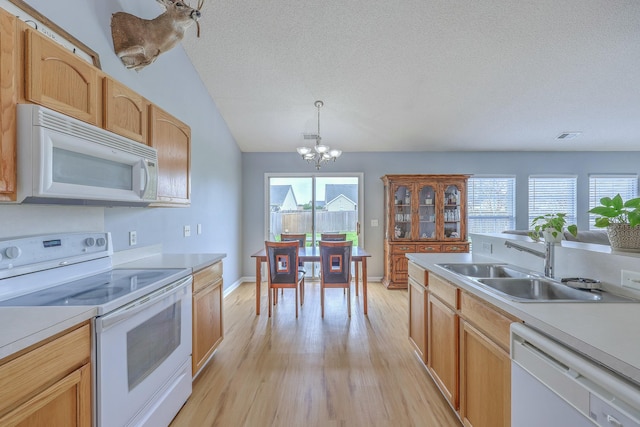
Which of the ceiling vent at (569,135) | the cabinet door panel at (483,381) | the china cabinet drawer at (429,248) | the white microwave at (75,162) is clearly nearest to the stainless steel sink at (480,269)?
the cabinet door panel at (483,381)

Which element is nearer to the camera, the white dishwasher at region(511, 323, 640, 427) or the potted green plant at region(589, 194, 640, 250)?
the white dishwasher at region(511, 323, 640, 427)

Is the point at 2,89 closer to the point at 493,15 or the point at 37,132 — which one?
the point at 37,132

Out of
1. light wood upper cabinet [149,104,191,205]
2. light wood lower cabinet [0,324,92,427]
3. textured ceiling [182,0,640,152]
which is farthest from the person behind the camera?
textured ceiling [182,0,640,152]

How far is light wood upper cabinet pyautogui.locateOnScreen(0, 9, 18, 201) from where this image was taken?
41.0 inches

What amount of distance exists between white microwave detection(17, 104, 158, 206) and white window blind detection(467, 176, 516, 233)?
5102mm

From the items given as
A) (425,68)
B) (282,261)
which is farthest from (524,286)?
(425,68)

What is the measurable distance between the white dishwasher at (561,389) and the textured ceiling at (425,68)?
2.70 m

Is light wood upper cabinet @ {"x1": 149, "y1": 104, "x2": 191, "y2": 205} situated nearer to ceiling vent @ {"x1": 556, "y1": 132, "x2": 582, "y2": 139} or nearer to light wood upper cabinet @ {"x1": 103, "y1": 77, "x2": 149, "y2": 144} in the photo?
light wood upper cabinet @ {"x1": 103, "y1": 77, "x2": 149, "y2": 144}

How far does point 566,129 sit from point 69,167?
5851mm

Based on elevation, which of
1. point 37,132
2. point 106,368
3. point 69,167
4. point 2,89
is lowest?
point 106,368

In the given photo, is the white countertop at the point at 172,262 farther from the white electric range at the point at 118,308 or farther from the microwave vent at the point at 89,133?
the microwave vent at the point at 89,133

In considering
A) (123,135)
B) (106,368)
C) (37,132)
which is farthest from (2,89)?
(106,368)

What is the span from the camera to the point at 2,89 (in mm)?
1038

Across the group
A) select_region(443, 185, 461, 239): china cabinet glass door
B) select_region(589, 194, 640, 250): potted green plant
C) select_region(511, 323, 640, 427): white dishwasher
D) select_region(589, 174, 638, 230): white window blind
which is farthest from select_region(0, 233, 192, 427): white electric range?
select_region(589, 174, 638, 230): white window blind
